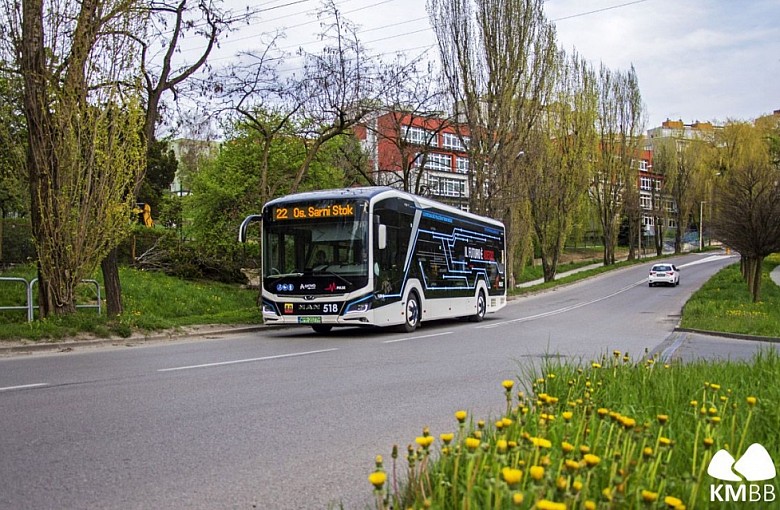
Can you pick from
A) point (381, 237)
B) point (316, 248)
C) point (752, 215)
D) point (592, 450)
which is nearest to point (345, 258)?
point (316, 248)

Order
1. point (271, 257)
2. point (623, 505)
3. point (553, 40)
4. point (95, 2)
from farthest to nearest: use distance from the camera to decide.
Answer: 1. point (553, 40)
2. point (271, 257)
3. point (95, 2)
4. point (623, 505)

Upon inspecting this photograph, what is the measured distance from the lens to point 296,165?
Answer: 121 ft

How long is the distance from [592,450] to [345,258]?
13.4m

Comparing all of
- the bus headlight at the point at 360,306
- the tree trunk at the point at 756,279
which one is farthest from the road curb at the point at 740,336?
the tree trunk at the point at 756,279

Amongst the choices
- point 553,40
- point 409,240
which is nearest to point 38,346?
point 409,240

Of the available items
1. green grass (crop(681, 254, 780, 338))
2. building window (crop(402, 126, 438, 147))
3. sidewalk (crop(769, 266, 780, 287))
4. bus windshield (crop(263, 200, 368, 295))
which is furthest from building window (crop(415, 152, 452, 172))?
sidewalk (crop(769, 266, 780, 287))

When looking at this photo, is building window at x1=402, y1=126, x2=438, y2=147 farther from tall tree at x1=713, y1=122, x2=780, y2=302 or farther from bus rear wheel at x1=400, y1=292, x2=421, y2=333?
bus rear wheel at x1=400, y1=292, x2=421, y2=333

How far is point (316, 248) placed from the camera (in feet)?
56.9

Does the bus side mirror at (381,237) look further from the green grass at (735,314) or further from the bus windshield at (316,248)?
the green grass at (735,314)

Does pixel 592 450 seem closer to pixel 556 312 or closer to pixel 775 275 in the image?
pixel 556 312

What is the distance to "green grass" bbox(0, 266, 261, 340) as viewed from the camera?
14.8m

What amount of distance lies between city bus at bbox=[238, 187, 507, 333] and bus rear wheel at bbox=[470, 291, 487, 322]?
464 cm

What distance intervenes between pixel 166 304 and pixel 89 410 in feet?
54.4

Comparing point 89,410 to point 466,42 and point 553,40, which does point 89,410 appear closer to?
point 466,42
